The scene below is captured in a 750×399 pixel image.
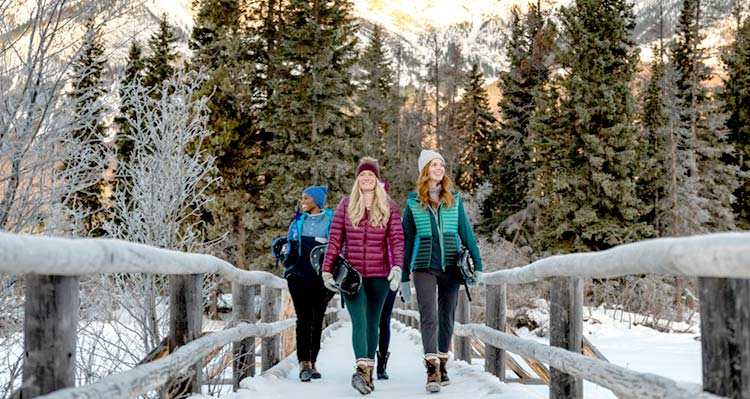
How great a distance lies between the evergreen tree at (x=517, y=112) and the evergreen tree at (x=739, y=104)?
10.1 m

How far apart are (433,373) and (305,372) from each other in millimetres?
1453

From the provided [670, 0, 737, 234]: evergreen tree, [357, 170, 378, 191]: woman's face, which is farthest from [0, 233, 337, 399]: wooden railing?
[670, 0, 737, 234]: evergreen tree

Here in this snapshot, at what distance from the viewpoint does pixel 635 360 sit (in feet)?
45.4

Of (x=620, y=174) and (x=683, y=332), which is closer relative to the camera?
(x=683, y=332)

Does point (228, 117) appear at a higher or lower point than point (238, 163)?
higher

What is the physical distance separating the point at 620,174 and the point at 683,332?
11.8m

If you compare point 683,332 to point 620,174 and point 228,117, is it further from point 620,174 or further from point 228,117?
point 228,117

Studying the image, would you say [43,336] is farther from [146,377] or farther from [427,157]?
[427,157]

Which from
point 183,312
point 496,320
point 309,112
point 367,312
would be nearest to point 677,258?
point 183,312

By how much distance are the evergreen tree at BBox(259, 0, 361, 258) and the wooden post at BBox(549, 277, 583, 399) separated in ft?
85.7

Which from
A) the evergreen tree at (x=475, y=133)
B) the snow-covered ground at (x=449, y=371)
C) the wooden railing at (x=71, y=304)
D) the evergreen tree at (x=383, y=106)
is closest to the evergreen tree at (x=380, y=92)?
the evergreen tree at (x=383, y=106)

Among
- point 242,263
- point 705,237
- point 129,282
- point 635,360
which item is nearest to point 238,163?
point 242,263

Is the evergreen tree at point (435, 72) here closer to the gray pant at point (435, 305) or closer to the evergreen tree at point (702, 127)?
the evergreen tree at point (702, 127)

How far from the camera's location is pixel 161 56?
3531cm
